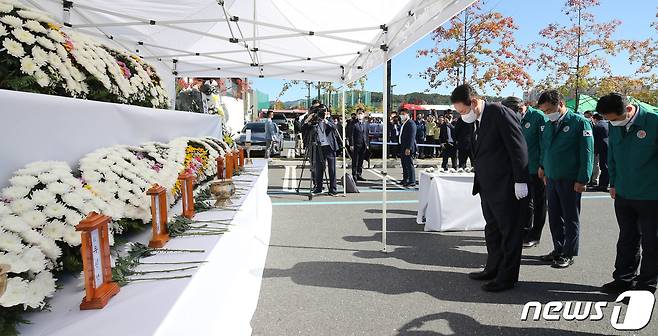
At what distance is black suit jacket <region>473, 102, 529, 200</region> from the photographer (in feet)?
11.4

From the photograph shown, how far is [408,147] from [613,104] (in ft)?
21.6

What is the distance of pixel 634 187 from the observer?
3367 mm

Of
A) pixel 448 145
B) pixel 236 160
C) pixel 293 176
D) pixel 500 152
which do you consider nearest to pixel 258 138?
pixel 293 176

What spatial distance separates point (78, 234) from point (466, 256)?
4.14 m

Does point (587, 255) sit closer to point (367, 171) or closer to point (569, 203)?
point (569, 203)

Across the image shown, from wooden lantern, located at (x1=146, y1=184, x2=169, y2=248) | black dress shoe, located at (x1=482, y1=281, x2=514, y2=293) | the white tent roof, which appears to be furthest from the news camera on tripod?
wooden lantern, located at (x1=146, y1=184, x2=169, y2=248)

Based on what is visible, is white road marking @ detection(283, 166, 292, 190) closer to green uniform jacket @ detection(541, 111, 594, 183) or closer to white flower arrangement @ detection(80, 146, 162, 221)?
green uniform jacket @ detection(541, 111, 594, 183)

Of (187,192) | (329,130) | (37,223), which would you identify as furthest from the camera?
(329,130)

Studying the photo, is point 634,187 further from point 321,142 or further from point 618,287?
point 321,142

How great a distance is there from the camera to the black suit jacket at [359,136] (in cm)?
1140

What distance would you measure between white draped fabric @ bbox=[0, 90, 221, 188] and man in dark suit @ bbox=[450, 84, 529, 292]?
2.80 m

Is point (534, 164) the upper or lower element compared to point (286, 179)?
upper

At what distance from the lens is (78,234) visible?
1.55 metres

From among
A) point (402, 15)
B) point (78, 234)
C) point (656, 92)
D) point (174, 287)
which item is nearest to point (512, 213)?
point (402, 15)
